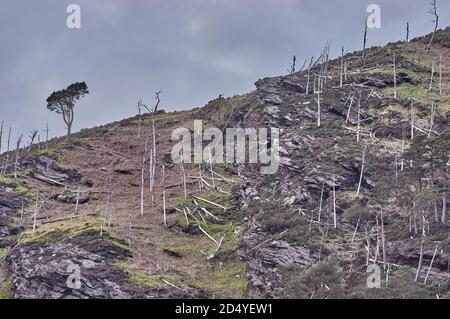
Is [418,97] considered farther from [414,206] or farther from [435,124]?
[414,206]

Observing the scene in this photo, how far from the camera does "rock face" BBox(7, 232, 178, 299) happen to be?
1475 inches

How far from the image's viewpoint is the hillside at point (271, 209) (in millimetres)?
38281

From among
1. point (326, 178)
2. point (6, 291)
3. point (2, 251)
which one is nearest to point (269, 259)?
point (326, 178)

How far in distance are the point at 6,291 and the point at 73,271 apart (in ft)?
15.1

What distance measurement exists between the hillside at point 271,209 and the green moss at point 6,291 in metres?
0.11

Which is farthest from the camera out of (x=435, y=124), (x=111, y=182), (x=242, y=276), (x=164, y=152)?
(x=164, y=152)

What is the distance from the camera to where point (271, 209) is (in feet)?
154

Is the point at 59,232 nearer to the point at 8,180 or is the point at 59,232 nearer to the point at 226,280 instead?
the point at 226,280

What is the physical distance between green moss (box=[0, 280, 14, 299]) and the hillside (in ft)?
0.37

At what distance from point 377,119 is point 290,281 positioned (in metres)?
28.2
